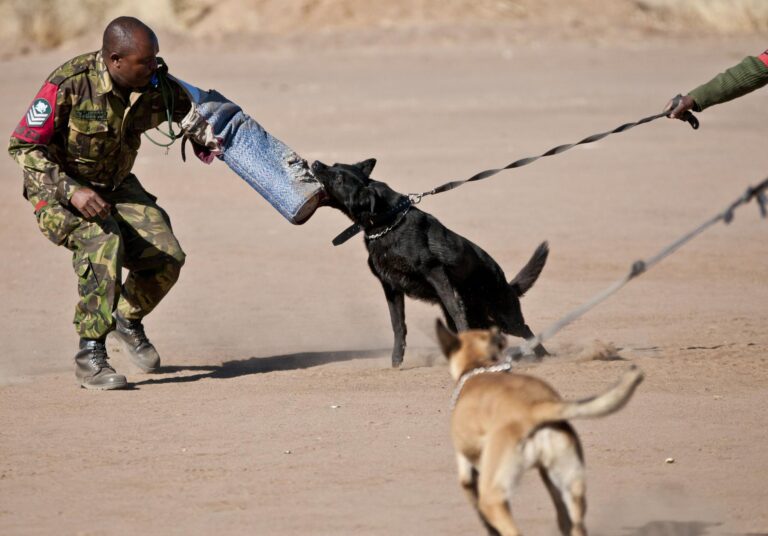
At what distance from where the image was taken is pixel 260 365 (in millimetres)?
7457

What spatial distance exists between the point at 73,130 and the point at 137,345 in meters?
1.40

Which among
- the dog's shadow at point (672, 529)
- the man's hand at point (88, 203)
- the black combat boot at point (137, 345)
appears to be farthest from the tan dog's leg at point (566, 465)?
the black combat boot at point (137, 345)

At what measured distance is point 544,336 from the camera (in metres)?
4.30

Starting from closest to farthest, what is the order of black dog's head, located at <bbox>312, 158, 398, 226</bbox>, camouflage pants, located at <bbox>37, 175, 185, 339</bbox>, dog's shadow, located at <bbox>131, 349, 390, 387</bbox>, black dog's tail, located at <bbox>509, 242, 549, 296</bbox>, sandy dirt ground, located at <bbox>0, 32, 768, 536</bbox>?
sandy dirt ground, located at <bbox>0, 32, 768, 536</bbox> → camouflage pants, located at <bbox>37, 175, 185, 339</bbox> → black dog's head, located at <bbox>312, 158, 398, 226</bbox> → dog's shadow, located at <bbox>131, 349, 390, 387</bbox> → black dog's tail, located at <bbox>509, 242, 549, 296</bbox>

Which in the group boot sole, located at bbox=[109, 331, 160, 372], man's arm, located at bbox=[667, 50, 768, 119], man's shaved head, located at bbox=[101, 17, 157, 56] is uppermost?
man's shaved head, located at bbox=[101, 17, 157, 56]

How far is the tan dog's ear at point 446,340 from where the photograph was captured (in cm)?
400

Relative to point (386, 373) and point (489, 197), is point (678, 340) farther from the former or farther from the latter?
point (489, 197)

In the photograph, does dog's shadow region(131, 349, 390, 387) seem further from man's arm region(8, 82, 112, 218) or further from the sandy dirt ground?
man's arm region(8, 82, 112, 218)

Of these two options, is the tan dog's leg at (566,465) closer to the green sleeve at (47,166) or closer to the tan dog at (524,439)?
the tan dog at (524,439)

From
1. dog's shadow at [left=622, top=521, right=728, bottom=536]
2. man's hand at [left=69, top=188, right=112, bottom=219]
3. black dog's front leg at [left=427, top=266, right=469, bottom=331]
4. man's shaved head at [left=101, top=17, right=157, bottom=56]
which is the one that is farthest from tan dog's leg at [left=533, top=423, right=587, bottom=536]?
man's shaved head at [left=101, top=17, right=157, bottom=56]

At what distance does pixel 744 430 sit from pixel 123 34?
381cm

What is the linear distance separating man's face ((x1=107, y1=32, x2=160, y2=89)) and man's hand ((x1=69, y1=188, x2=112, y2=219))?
2.15ft

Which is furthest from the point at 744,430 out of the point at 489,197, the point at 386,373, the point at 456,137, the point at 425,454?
the point at 456,137

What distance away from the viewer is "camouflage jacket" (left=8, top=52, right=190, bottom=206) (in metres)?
6.31
